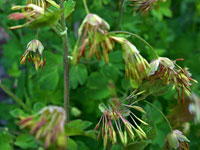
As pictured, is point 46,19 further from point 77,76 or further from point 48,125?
point 77,76

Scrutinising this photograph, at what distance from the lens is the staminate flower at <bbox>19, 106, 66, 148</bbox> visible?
0.68 meters

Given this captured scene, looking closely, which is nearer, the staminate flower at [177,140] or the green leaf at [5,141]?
the staminate flower at [177,140]

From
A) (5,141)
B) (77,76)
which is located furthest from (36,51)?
(77,76)

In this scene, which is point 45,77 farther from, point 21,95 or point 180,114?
point 180,114

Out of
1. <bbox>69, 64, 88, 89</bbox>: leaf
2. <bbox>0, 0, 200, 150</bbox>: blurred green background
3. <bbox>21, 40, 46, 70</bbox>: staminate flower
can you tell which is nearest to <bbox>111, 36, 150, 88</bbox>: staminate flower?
<bbox>21, 40, 46, 70</bbox>: staminate flower

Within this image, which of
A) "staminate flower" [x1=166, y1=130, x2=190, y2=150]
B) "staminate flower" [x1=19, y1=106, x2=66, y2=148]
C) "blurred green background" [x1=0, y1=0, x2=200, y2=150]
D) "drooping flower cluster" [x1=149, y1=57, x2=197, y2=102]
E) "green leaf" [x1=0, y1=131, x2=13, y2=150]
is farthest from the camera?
"blurred green background" [x1=0, y1=0, x2=200, y2=150]

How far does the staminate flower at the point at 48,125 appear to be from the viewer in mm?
685

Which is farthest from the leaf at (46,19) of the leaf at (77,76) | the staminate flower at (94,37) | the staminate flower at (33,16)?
the leaf at (77,76)

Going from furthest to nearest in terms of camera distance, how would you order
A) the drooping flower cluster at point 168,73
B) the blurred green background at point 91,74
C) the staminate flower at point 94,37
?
the blurred green background at point 91,74
the drooping flower cluster at point 168,73
the staminate flower at point 94,37

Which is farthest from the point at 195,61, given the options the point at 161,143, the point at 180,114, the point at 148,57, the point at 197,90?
the point at 180,114

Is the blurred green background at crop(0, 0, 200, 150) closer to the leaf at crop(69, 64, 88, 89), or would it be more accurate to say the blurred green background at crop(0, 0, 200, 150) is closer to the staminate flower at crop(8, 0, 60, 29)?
the leaf at crop(69, 64, 88, 89)

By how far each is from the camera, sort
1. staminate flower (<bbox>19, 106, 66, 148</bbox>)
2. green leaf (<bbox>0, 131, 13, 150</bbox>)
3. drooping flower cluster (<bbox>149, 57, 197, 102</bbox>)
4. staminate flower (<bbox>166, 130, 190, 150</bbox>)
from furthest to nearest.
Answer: green leaf (<bbox>0, 131, 13, 150</bbox>), staminate flower (<bbox>166, 130, 190, 150</bbox>), drooping flower cluster (<bbox>149, 57, 197, 102</bbox>), staminate flower (<bbox>19, 106, 66, 148</bbox>)

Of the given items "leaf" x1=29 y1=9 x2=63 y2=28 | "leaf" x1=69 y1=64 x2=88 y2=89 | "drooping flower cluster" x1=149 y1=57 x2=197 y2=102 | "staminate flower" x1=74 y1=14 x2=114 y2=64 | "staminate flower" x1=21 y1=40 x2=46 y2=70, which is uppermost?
"leaf" x1=29 y1=9 x2=63 y2=28

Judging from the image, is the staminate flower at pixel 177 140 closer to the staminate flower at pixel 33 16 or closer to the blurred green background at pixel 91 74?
the blurred green background at pixel 91 74
